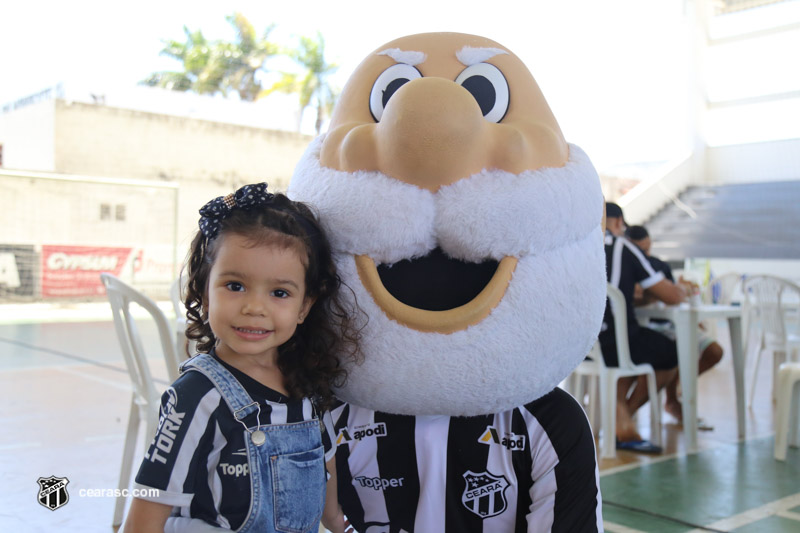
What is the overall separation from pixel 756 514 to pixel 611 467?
2.51ft

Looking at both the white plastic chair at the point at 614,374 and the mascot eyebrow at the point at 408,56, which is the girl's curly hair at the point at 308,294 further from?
the white plastic chair at the point at 614,374

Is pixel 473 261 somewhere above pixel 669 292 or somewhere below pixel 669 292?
above

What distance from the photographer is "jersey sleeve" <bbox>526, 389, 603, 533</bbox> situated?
133cm

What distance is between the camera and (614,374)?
382cm

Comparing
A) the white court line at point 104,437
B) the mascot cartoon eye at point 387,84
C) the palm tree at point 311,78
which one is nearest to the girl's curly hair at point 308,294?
the mascot cartoon eye at point 387,84

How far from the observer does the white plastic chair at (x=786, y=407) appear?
12.1ft

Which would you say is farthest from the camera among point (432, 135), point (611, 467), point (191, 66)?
point (191, 66)

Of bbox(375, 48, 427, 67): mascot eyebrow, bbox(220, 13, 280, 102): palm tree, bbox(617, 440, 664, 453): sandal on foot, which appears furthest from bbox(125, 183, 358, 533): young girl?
bbox(220, 13, 280, 102): palm tree

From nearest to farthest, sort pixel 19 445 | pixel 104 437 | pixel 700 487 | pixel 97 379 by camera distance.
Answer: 1. pixel 700 487
2. pixel 19 445
3. pixel 104 437
4. pixel 97 379

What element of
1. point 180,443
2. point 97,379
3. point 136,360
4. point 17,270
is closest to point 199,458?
point 180,443

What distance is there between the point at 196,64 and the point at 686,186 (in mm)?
15329

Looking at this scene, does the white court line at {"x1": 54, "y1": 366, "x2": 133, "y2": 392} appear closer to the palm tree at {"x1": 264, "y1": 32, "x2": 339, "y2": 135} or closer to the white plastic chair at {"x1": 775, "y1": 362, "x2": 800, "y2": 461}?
the white plastic chair at {"x1": 775, "y1": 362, "x2": 800, "y2": 461}
